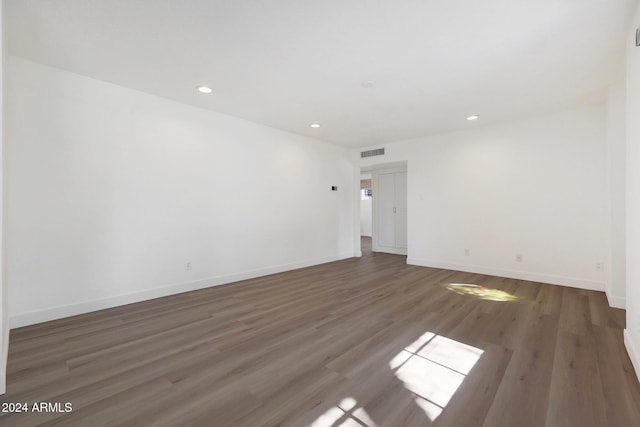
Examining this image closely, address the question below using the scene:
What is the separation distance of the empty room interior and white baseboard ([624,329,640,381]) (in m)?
0.04

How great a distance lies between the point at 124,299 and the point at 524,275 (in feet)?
19.4

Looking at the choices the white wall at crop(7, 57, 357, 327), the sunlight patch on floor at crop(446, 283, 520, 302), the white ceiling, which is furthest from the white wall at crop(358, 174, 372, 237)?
the white ceiling

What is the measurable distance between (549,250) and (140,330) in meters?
5.64

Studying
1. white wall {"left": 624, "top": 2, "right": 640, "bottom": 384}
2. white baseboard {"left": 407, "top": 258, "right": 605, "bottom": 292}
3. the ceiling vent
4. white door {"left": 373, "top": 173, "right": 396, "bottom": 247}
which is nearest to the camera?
white wall {"left": 624, "top": 2, "right": 640, "bottom": 384}

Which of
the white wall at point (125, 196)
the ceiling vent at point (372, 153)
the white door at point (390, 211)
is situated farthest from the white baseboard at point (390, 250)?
the white wall at point (125, 196)

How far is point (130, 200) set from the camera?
10.7 ft

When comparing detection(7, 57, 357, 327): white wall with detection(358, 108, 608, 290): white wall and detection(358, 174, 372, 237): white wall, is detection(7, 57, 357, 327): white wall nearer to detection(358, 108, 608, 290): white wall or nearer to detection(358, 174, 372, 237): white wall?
detection(358, 108, 608, 290): white wall

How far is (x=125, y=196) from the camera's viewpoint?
10.5ft

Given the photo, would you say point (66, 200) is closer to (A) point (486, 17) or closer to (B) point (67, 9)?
(B) point (67, 9)

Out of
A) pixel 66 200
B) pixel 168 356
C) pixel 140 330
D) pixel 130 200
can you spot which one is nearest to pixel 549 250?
pixel 168 356

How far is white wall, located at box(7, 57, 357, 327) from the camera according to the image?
2.64 m

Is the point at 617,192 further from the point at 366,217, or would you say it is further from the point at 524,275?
the point at 366,217

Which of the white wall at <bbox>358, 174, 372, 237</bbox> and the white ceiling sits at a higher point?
the white ceiling

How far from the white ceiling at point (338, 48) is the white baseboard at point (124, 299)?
8.43ft
